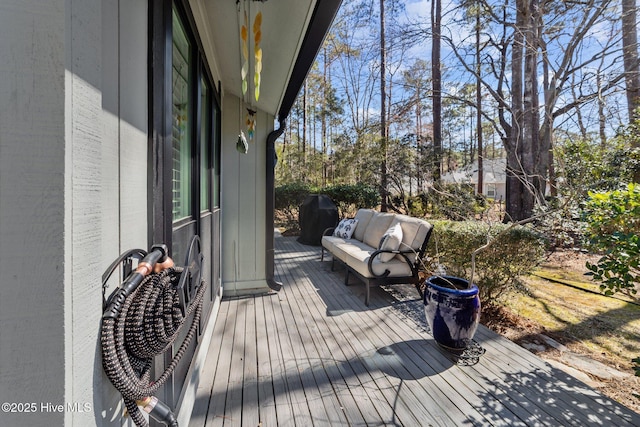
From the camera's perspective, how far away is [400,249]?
11.3 feet

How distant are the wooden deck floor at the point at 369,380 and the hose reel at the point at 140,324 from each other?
1051 mm

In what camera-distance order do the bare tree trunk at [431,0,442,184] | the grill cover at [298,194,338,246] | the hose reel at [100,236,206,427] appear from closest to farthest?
the hose reel at [100,236,206,427] → the grill cover at [298,194,338,246] → the bare tree trunk at [431,0,442,184]

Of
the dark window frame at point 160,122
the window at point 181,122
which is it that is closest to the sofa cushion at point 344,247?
the window at point 181,122

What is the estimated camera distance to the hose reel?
64 cm

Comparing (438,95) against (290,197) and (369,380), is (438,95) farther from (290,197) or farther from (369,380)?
(369,380)

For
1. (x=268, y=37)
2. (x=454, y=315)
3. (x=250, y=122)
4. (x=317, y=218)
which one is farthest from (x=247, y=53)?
(x=317, y=218)

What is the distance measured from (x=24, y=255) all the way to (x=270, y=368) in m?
1.95

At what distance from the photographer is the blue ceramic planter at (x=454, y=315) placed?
7.19ft

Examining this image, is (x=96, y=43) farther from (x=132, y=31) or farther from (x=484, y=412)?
(x=484, y=412)

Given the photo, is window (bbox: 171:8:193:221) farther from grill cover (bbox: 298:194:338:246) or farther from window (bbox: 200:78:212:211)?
grill cover (bbox: 298:194:338:246)

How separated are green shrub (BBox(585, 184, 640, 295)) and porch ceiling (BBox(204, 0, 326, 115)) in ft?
7.32

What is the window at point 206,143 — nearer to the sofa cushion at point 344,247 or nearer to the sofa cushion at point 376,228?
the sofa cushion at point 344,247

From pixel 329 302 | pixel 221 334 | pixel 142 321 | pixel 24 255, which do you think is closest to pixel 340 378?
pixel 221 334

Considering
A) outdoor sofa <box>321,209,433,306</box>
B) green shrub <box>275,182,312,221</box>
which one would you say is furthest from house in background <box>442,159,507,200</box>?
green shrub <box>275,182,312,221</box>
